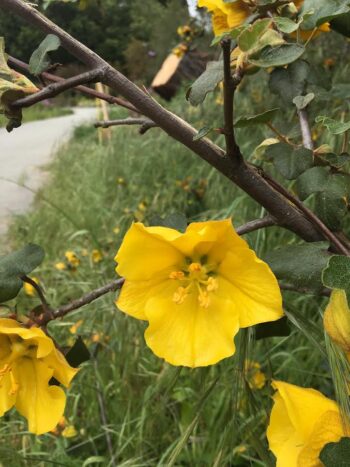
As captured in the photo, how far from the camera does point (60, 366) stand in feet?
1.52

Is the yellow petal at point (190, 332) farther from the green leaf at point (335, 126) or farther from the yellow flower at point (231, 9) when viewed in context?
the yellow flower at point (231, 9)

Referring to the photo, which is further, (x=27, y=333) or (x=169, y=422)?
(x=169, y=422)

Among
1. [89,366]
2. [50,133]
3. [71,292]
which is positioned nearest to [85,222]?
[71,292]

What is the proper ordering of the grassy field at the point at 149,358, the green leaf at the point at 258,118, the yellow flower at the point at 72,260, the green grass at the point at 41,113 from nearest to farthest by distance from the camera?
the green leaf at the point at 258,118
the grassy field at the point at 149,358
the yellow flower at the point at 72,260
the green grass at the point at 41,113

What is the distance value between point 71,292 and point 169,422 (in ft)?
2.83

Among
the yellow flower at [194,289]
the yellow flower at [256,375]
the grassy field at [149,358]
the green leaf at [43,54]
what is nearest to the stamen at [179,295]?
the yellow flower at [194,289]

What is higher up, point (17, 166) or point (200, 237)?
point (200, 237)

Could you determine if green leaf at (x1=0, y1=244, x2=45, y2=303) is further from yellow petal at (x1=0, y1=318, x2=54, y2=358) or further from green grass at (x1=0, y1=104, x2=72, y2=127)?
green grass at (x1=0, y1=104, x2=72, y2=127)

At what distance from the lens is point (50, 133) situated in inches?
309

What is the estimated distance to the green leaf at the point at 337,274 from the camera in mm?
348

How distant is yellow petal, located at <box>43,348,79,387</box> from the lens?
1.51 feet

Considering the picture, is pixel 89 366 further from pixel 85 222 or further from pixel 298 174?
pixel 85 222

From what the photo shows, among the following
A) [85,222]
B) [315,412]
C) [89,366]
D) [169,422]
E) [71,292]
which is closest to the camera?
[315,412]

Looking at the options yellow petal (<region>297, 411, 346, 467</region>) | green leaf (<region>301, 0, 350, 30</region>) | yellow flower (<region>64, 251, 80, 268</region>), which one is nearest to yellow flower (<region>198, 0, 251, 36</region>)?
green leaf (<region>301, 0, 350, 30</region>)
